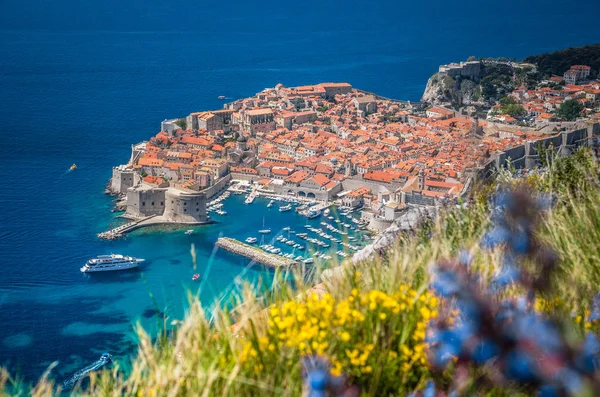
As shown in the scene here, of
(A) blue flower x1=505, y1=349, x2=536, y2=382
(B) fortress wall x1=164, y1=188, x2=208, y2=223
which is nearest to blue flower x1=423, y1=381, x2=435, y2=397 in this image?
(A) blue flower x1=505, y1=349, x2=536, y2=382

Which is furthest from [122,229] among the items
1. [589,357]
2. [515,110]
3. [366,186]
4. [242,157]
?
[589,357]

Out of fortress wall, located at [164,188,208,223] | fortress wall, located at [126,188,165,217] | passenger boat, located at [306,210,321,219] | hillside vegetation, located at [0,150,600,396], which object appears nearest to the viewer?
hillside vegetation, located at [0,150,600,396]

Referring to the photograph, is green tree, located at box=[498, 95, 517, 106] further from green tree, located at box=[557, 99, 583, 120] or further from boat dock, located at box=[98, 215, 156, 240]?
boat dock, located at box=[98, 215, 156, 240]

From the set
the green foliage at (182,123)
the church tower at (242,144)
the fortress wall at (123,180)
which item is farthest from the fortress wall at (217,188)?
the green foliage at (182,123)

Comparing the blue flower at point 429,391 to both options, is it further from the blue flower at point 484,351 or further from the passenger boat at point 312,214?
the passenger boat at point 312,214

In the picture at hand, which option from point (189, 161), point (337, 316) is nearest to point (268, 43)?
point (189, 161)

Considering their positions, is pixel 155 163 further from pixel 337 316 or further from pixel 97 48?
pixel 97 48
